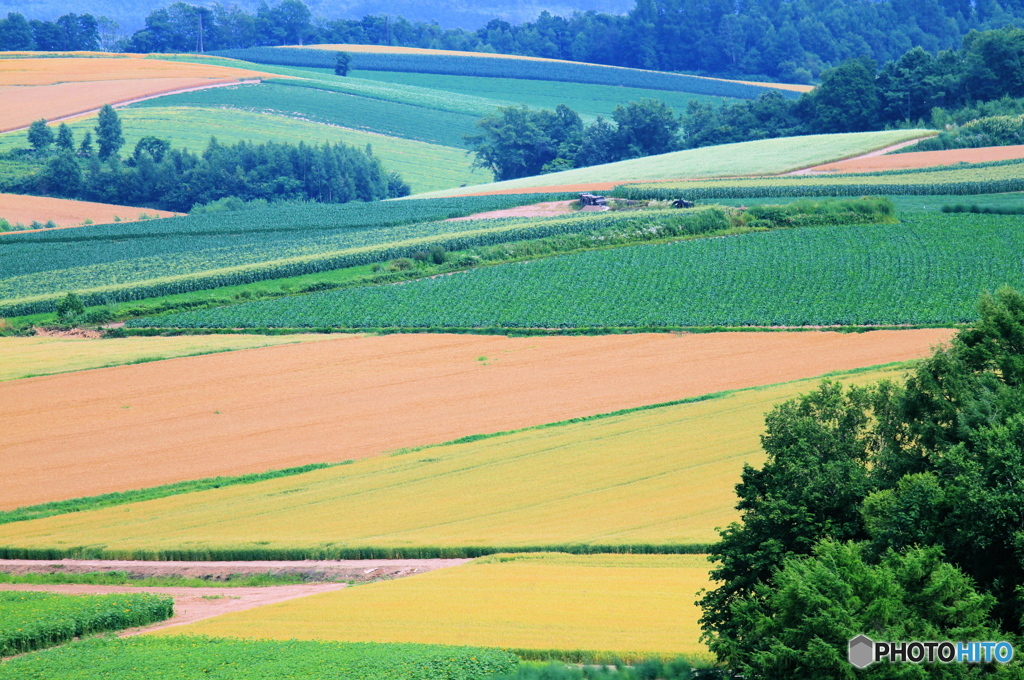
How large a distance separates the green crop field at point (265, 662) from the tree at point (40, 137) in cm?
11972

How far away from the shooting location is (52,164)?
126 meters

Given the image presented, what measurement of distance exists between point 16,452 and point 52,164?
91.7 metres

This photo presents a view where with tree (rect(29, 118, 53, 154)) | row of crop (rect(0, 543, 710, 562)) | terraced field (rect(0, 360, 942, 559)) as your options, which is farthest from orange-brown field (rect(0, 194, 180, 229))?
row of crop (rect(0, 543, 710, 562))

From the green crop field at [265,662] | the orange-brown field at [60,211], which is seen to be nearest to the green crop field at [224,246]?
the orange-brown field at [60,211]

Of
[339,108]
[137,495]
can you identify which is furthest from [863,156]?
[137,495]

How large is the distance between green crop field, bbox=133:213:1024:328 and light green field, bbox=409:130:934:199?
35.2 metres

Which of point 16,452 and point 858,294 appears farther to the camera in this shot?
point 858,294

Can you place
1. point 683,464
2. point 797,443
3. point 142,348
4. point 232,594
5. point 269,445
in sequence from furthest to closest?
point 142,348 < point 269,445 < point 683,464 < point 232,594 < point 797,443

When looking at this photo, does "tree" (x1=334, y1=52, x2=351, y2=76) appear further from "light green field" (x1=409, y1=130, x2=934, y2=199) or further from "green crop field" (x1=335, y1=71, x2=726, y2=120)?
"light green field" (x1=409, y1=130, x2=934, y2=199)

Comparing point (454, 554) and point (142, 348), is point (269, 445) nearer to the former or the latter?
point (454, 554)

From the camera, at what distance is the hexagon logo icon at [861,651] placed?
18.1 m

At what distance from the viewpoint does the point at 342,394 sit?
159 ft

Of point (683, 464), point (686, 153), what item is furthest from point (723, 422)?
point (686, 153)

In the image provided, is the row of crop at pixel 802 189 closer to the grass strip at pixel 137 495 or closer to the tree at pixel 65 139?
the grass strip at pixel 137 495
